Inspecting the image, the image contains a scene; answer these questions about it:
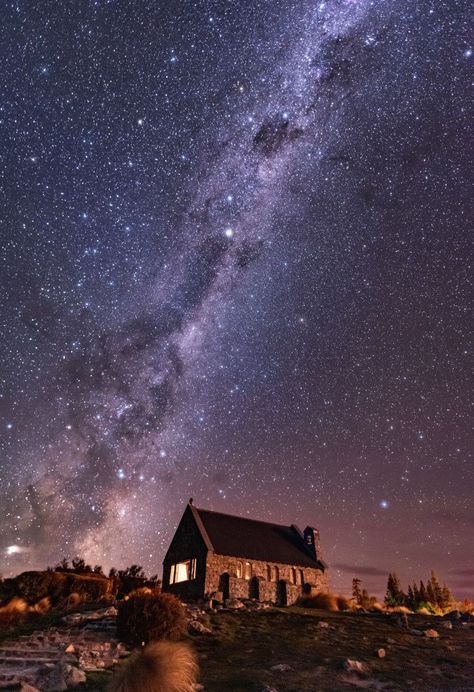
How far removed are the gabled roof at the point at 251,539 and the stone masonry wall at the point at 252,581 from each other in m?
0.46

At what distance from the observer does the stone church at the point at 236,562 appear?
35438mm

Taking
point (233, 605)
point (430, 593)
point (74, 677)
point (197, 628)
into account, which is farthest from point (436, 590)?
point (74, 677)

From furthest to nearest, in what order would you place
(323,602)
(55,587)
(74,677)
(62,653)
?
1. (323,602)
2. (55,587)
3. (62,653)
4. (74,677)

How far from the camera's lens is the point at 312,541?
1761 inches

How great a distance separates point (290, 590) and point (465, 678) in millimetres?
27332

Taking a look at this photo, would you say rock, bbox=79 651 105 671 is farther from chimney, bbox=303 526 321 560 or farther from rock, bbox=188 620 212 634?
chimney, bbox=303 526 321 560

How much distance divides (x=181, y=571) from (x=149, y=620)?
24.0 m

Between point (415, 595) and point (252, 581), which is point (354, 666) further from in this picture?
point (415, 595)

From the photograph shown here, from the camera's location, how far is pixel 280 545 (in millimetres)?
42531

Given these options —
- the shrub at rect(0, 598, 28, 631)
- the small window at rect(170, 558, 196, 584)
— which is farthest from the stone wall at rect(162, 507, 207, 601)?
the shrub at rect(0, 598, 28, 631)

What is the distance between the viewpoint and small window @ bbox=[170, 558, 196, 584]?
37075 mm

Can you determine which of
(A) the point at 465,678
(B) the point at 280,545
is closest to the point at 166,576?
(B) the point at 280,545

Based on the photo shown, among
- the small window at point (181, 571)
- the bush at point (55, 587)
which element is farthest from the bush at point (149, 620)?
the small window at point (181, 571)

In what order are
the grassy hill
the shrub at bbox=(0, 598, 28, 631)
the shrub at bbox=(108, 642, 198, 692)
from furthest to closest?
the shrub at bbox=(0, 598, 28, 631)
the grassy hill
the shrub at bbox=(108, 642, 198, 692)
